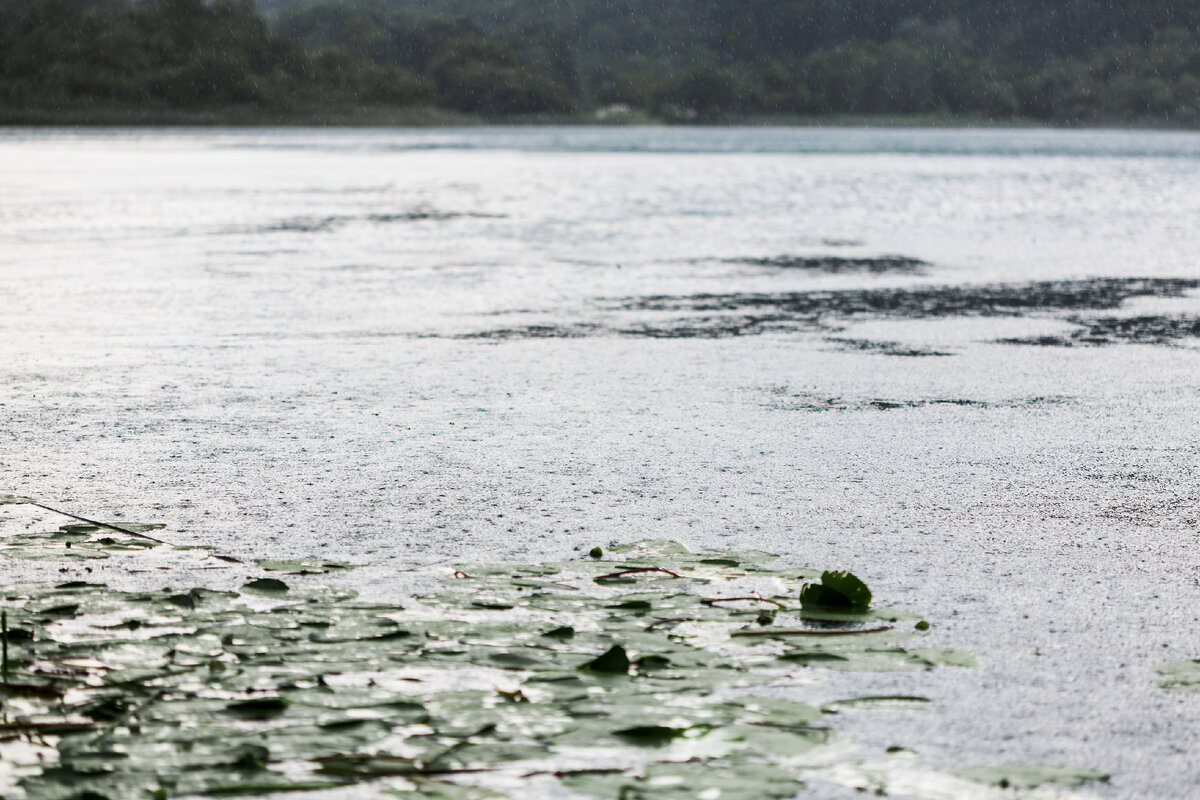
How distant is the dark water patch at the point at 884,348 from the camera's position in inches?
277

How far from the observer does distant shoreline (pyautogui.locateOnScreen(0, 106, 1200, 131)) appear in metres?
96.0

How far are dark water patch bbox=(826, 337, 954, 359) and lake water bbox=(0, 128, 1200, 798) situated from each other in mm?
34

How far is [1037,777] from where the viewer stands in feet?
7.47

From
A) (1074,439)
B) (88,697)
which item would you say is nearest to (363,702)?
(88,697)

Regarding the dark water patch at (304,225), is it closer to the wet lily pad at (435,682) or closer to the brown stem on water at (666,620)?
the wet lily pad at (435,682)

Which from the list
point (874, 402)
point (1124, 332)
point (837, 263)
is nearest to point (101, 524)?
point (874, 402)

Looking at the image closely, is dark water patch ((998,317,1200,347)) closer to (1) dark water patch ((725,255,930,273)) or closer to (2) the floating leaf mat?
(1) dark water patch ((725,255,930,273))

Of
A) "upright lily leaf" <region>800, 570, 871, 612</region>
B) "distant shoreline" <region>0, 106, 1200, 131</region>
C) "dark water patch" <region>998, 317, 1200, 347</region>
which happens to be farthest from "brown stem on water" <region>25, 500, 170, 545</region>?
"distant shoreline" <region>0, 106, 1200, 131</region>

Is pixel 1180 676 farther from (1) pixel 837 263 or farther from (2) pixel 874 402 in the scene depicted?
(1) pixel 837 263

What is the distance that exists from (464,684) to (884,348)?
4886 millimetres

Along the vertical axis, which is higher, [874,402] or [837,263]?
[837,263]

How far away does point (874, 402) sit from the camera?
5770 millimetres

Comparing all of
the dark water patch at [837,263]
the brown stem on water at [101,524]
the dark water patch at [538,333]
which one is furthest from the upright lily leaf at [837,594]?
the dark water patch at [837,263]

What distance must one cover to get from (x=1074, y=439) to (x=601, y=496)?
1799 millimetres
